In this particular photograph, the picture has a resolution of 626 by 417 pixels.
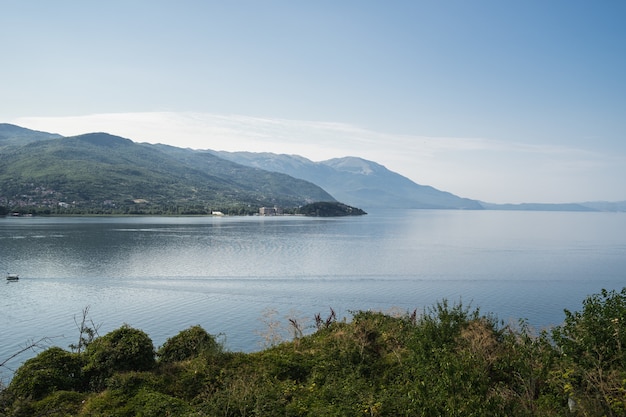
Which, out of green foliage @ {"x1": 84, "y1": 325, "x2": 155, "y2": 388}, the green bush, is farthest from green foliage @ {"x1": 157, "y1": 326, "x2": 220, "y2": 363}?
the green bush

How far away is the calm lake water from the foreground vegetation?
24.2ft

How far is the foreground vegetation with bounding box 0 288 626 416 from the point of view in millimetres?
11078

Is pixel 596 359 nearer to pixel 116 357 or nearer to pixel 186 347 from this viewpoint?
pixel 186 347

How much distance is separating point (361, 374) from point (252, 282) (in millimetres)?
45364

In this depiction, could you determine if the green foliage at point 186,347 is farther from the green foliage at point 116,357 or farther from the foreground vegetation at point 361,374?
the green foliage at point 116,357

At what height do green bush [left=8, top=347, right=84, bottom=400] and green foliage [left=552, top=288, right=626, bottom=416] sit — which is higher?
green foliage [left=552, top=288, right=626, bottom=416]

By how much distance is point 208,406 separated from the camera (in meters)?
14.1

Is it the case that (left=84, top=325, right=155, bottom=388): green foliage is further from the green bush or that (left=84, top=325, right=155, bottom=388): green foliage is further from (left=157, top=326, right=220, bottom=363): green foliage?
(left=157, top=326, right=220, bottom=363): green foliage

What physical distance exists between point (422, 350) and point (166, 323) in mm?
31571

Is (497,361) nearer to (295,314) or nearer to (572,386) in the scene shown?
(572,386)


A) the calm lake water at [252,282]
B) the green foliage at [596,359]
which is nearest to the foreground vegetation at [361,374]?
the green foliage at [596,359]

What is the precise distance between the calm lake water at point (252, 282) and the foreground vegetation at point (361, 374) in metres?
7.37

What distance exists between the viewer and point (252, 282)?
61375 millimetres

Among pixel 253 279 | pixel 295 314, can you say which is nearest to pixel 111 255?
pixel 253 279
